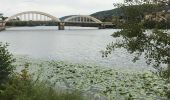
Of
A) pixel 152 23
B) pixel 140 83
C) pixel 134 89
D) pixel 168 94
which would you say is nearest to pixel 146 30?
pixel 152 23

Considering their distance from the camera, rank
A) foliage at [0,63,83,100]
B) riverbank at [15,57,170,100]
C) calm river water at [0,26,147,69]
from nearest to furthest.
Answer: foliage at [0,63,83,100]
riverbank at [15,57,170,100]
calm river water at [0,26,147,69]

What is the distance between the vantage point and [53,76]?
2764 cm

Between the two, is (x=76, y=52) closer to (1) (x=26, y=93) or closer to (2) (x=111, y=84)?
(2) (x=111, y=84)

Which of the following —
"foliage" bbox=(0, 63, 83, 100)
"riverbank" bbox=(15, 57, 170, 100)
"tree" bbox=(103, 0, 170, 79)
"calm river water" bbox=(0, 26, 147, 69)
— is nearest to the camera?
"foliage" bbox=(0, 63, 83, 100)

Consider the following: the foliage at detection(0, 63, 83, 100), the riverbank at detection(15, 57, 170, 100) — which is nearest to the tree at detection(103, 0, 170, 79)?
the foliage at detection(0, 63, 83, 100)

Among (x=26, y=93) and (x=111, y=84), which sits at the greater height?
(x=26, y=93)

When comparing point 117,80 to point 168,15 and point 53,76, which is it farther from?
point 168,15

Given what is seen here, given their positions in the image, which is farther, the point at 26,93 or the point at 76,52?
the point at 76,52

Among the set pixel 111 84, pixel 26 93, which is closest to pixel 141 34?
pixel 26 93

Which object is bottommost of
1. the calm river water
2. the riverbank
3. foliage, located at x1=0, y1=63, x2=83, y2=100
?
the calm river water

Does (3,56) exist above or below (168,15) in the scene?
below

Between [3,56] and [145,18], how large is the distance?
5.68 m

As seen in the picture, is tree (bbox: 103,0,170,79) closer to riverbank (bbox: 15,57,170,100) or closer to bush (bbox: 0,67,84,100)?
bush (bbox: 0,67,84,100)

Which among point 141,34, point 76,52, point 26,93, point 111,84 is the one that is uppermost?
point 141,34
